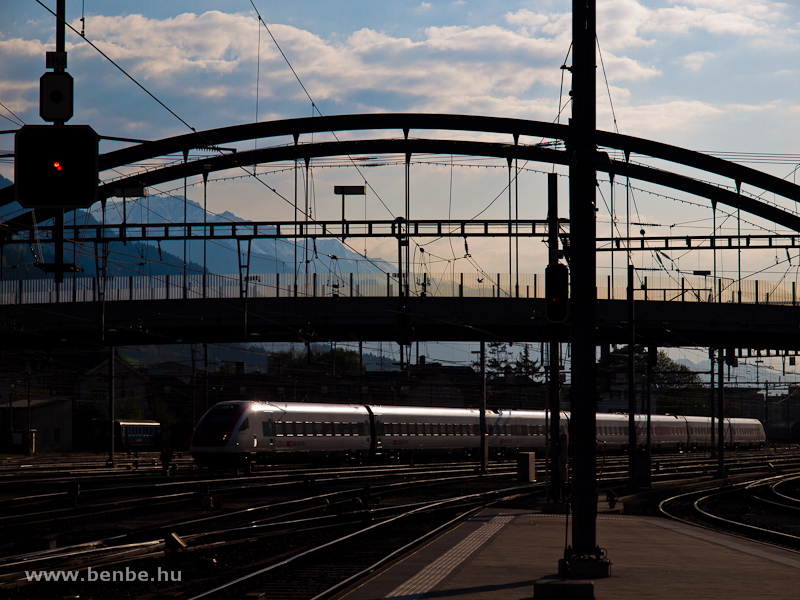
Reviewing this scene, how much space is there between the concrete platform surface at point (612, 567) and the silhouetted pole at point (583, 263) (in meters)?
1.26

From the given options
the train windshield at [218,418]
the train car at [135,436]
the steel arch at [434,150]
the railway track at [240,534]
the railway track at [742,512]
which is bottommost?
the train car at [135,436]

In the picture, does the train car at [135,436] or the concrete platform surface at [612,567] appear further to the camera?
the train car at [135,436]

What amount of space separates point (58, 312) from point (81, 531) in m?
29.9

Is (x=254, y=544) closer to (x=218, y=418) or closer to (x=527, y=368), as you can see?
(x=218, y=418)

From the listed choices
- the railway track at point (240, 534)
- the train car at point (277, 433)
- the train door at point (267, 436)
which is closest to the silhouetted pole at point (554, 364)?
the railway track at point (240, 534)

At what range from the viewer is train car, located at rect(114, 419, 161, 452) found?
7569 centimetres

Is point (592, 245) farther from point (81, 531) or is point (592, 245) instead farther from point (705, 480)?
point (705, 480)

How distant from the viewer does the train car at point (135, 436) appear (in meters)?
75.7

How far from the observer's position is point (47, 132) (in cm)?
1022

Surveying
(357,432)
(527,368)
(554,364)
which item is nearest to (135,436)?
(357,432)

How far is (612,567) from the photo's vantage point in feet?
43.2

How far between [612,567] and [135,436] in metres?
70.8

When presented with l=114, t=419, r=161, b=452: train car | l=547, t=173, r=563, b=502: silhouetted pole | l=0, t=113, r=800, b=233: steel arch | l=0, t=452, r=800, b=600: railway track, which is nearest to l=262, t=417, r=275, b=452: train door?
l=0, t=452, r=800, b=600: railway track

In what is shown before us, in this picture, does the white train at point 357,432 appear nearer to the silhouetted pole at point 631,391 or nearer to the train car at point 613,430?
the train car at point 613,430
